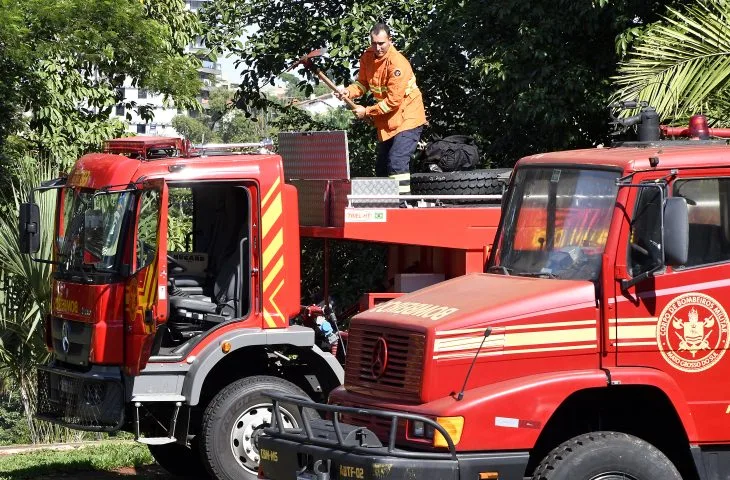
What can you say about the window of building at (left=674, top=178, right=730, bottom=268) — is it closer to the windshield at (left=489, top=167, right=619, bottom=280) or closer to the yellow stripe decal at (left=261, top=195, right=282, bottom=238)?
the windshield at (left=489, top=167, right=619, bottom=280)

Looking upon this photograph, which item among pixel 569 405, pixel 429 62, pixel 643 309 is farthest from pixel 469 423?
pixel 429 62

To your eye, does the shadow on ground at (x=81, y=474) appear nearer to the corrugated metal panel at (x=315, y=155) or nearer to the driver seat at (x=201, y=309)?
the driver seat at (x=201, y=309)

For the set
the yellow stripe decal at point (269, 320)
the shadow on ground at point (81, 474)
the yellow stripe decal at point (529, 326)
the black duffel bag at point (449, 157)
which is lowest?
the shadow on ground at point (81, 474)

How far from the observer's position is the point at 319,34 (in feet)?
57.6

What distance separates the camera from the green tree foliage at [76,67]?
46.7 feet

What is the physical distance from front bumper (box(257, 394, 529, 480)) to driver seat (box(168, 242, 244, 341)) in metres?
2.75

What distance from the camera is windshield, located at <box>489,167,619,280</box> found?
7.47m

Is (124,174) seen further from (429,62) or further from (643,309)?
(429,62)

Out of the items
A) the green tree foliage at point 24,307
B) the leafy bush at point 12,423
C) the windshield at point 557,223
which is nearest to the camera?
the windshield at point 557,223

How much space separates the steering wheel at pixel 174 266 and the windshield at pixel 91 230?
2.26ft

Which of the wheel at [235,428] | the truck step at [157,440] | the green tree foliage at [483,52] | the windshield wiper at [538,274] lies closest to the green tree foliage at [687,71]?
the green tree foliage at [483,52]

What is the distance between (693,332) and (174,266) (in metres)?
4.64

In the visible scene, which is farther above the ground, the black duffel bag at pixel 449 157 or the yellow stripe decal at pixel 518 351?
the black duffel bag at pixel 449 157

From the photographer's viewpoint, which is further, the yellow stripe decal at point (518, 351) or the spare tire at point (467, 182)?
the spare tire at point (467, 182)
